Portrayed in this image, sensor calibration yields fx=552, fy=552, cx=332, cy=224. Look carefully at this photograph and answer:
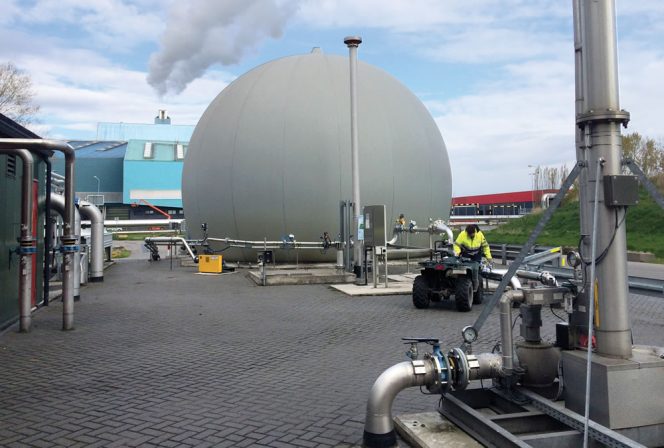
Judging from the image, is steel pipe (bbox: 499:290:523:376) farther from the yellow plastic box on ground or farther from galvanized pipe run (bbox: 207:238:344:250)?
the yellow plastic box on ground

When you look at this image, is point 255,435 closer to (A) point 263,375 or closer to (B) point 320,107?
(A) point 263,375

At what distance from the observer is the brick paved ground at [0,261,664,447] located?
4543mm

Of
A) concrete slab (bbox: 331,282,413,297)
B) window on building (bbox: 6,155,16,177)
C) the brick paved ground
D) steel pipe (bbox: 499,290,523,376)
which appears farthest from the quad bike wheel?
window on building (bbox: 6,155,16,177)

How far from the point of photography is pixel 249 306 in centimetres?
1138

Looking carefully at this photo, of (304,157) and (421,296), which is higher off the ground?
(304,157)

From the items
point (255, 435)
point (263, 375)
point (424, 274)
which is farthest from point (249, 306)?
point (255, 435)

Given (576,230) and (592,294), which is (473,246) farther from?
(576,230)

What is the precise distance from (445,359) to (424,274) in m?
7.21

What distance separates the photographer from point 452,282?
1116 centimetres

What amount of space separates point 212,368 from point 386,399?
3.08m

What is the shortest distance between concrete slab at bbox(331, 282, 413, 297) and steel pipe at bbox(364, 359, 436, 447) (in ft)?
28.5

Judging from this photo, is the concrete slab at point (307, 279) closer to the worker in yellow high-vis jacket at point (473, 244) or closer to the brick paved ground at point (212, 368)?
the brick paved ground at point (212, 368)

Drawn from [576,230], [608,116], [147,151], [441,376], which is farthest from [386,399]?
[147,151]

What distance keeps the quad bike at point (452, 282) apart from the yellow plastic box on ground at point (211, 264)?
29.6 feet
